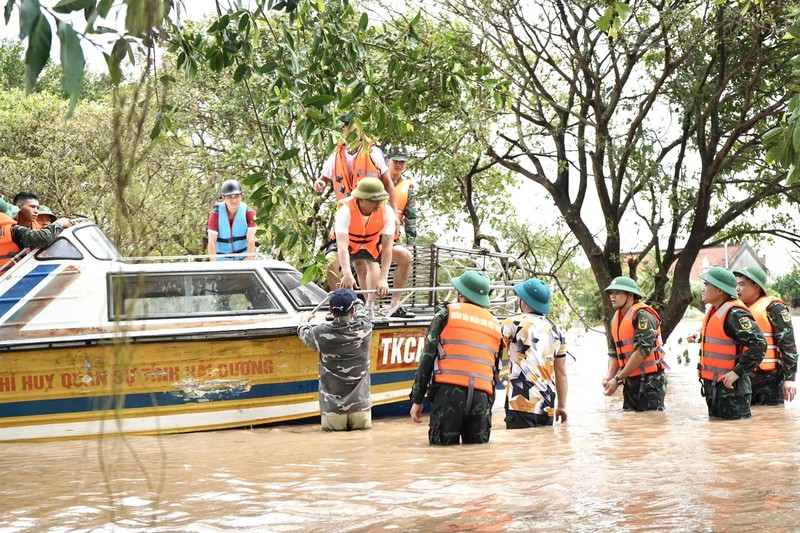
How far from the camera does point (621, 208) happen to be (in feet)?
68.1

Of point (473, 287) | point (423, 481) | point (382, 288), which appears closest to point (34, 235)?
point (382, 288)

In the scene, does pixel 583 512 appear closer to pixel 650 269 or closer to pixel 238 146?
pixel 238 146

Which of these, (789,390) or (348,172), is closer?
(789,390)

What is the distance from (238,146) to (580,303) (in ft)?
54.4

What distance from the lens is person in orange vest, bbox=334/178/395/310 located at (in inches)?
417

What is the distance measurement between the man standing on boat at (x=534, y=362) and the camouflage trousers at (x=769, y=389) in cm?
331

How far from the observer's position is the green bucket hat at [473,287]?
8.82 metres

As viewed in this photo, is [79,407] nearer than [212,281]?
Yes

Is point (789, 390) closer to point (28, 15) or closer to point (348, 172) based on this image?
point (348, 172)

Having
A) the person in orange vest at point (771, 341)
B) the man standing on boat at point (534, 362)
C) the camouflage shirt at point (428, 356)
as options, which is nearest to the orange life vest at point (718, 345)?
the person in orange vest at point (771, 341)

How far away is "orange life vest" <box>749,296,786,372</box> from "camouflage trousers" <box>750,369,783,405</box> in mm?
100

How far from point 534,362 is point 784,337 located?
344 centimetres

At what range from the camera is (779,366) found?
457 inches

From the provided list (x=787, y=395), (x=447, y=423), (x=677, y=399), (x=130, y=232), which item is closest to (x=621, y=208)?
(x=677, y=399)
